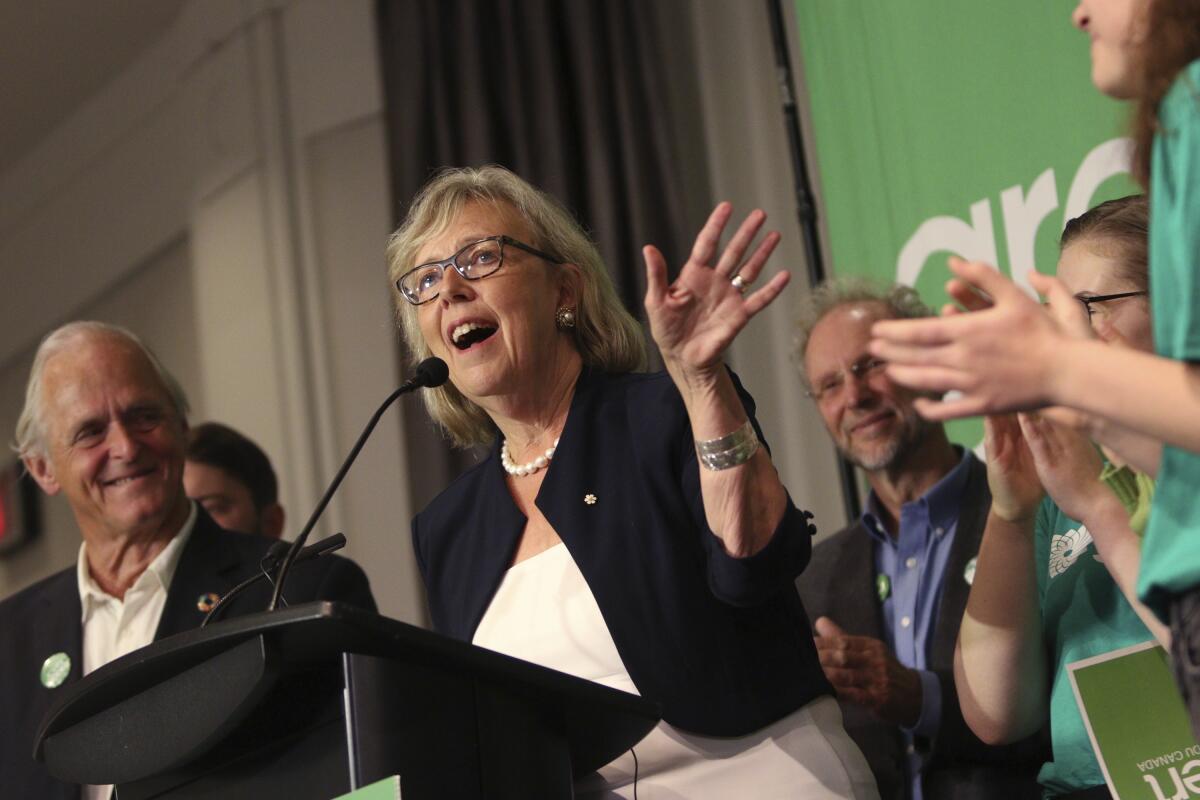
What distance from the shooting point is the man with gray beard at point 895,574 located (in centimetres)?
259

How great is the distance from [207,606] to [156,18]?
3823 mm

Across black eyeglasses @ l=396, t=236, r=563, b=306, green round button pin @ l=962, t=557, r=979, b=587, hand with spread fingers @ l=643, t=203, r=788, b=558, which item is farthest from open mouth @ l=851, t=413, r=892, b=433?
hand with spread fingers @ l=643, t=203, r=788, b=558

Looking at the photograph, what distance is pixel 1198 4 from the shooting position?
1.26 metres

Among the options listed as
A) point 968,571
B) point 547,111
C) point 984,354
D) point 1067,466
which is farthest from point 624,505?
point 547,111

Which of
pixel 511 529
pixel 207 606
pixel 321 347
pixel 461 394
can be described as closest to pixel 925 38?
pixel 461 394

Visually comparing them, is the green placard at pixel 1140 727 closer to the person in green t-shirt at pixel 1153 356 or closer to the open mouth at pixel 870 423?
the person in green t-shirt at pixel 1153 356

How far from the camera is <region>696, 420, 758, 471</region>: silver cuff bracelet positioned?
6.09 ft

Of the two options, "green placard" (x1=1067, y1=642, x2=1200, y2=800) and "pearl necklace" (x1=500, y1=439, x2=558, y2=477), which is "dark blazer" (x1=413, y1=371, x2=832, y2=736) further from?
"green placard" (x1=1067, y1=642, x2=1200, y2=800)

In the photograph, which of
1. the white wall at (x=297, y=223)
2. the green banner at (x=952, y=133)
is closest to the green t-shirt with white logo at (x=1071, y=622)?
the green banner at (x=952, y=133)

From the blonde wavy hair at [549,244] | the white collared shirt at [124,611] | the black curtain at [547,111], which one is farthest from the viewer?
the black curtain at [547,111]

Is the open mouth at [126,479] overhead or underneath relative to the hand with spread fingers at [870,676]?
overhead

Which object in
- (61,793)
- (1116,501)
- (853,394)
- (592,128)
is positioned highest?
(592,128)

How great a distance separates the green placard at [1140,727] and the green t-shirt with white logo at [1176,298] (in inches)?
22.3

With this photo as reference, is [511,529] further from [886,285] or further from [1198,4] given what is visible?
[886,285]
